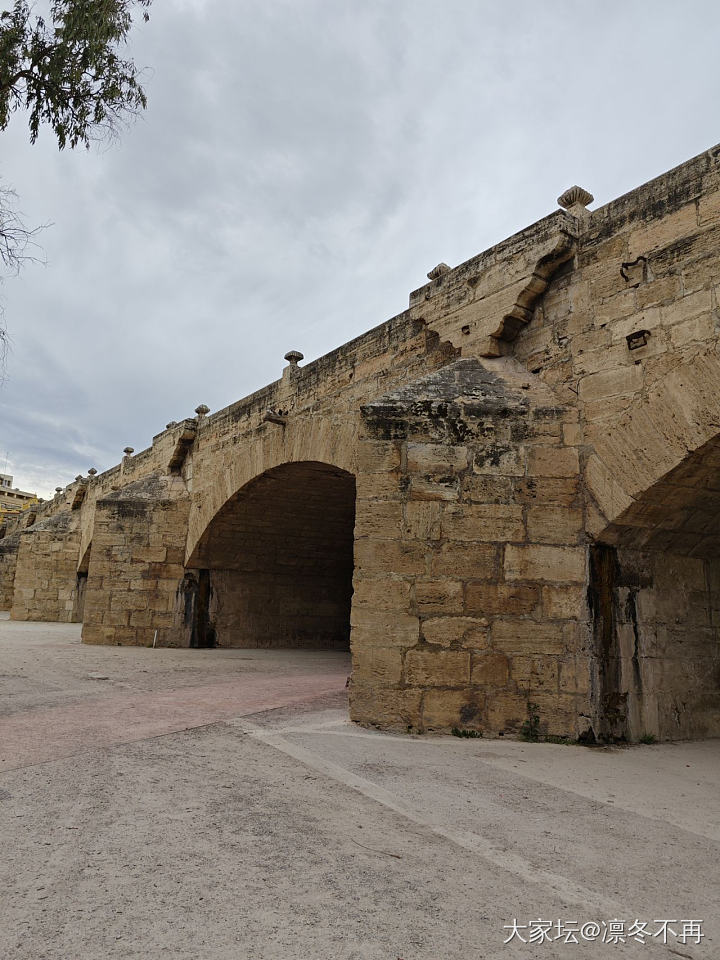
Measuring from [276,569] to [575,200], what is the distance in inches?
307

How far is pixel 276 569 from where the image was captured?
11.3m

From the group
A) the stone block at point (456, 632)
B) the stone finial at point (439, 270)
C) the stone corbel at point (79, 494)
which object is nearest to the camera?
the stone block at point (456, 632)

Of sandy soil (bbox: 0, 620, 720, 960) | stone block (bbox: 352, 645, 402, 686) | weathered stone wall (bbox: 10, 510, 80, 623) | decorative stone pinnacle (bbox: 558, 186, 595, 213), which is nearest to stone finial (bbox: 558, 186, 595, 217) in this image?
decorative stone pinnacle (bbox: 558, 186, 595, 213)

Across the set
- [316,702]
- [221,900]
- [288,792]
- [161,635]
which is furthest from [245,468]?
[221,900]

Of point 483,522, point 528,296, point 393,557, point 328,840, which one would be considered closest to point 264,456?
point 528,296

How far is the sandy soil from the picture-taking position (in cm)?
164

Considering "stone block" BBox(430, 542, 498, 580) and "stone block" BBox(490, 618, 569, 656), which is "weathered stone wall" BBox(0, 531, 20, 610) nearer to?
"stone block" BBox(430, 542, 498, 580)

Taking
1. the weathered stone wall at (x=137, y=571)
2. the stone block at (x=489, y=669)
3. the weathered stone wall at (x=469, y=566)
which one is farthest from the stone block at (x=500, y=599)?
the weathered stone wall at (x=137, y=571)

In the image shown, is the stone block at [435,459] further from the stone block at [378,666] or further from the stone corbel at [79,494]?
the stone corbel at [79,494]

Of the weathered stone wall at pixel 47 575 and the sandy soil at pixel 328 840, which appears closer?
the sandy soil at pixel 328 840

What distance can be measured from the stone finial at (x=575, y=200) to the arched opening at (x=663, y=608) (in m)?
2.19

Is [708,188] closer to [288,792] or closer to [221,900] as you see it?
[288,792]

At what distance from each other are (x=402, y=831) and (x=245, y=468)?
272 inches

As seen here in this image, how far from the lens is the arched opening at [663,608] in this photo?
409 centimetres
